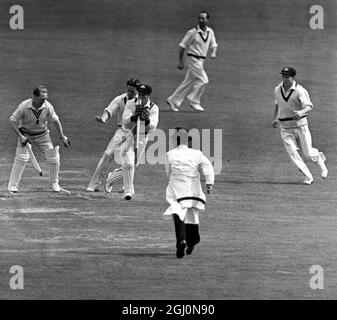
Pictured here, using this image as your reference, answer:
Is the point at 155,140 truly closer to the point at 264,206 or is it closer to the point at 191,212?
the point at 264,206

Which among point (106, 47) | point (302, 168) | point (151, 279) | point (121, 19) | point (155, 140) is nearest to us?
point (151, 279)

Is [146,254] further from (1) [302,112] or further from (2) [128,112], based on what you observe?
(1) [302,112]

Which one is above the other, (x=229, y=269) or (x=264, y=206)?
(x=264, y=206)

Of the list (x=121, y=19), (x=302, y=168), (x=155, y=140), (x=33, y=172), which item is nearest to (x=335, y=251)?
(x=302, y=168)

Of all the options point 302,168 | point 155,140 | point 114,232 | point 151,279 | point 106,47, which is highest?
point 106,47

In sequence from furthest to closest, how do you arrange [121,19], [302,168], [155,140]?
1. [121,19]
2. [155,140]
3. [302,168]

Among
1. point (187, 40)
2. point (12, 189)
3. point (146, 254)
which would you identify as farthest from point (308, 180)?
point (187, 40)

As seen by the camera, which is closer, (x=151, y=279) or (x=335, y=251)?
(x=151, y=279)

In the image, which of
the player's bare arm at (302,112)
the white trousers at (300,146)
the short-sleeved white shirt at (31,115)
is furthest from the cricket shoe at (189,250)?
the player's bare arm at (302,112)
